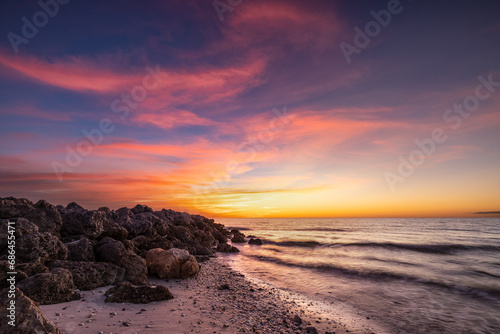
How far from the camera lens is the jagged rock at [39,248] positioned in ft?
26.1

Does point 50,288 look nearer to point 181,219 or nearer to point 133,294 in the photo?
point 133,294

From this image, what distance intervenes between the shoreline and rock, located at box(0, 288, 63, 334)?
1638 millimetres

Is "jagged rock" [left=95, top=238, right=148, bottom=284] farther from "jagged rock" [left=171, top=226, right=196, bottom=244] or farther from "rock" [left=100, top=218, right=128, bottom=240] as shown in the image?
"jagged rock" [left=171, top=226, right=196, bottom=244]

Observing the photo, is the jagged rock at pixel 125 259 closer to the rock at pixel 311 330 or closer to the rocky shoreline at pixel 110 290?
the rocky shoreline at pixel 110 290

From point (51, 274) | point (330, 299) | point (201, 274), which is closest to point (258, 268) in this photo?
point (201, 274)

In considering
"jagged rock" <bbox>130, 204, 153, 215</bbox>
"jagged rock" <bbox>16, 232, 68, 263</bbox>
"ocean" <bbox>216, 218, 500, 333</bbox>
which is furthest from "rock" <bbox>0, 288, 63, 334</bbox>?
"jagged rock" <bbox>130, 204, 153, 215</bbox>

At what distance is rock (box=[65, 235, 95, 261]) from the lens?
9734 mm

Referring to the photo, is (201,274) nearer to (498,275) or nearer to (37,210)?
(37,210)

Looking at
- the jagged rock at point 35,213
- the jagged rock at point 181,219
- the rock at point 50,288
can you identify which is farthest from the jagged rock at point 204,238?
the rock at point 50,288

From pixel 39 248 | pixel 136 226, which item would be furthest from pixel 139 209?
pixel 39 248

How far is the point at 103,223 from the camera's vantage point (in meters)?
13.1

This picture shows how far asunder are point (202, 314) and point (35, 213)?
9.21 m

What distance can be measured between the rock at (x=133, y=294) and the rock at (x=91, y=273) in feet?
3.88

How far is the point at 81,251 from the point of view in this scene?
9898 millimetres
